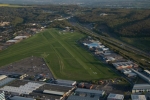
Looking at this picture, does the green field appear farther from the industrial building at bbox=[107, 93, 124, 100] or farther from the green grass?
the green grass

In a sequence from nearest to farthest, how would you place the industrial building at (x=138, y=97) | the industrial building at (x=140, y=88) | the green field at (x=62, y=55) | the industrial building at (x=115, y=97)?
1. the industrial building at (x=138, y=97)
2. the industrial building at (x=115, y=97)
3. the industrial building at (x=140, y=88)
4. the green field at (x=62, y=55)

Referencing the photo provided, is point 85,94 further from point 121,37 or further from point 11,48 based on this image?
point 121,37

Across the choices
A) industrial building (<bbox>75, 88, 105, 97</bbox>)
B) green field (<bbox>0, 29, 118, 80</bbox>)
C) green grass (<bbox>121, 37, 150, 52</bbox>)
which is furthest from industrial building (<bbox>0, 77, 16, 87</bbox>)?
green grass (<bbox>121, 37, 150, 52</bbox>)

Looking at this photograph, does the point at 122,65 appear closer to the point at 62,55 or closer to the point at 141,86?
the point at 141,86

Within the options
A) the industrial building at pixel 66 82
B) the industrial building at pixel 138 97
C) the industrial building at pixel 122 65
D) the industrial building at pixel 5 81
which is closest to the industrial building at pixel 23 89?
the industrial building at pixel 5 81

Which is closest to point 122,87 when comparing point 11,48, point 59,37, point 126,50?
point 126,50

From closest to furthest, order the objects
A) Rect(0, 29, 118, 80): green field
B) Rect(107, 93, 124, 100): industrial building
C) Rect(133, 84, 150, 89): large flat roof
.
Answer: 1. Rect(107, 93, 124, 100): industrial building
2. Rect(133, 84, 150, 89): large flat roof
3. Rect(0, 29, 118, 80): green field

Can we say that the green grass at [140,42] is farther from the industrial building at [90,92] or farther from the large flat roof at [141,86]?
the industrial building at [90,92]
